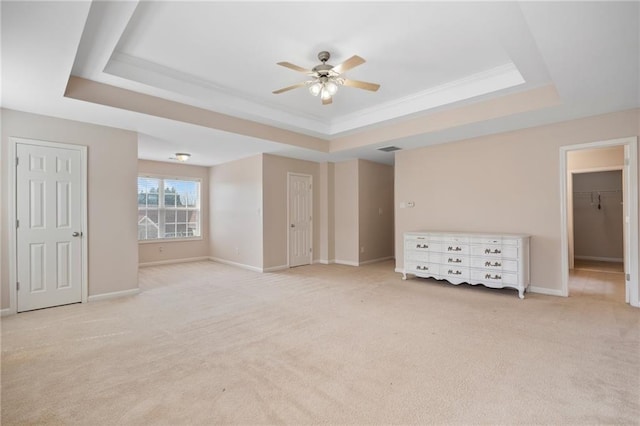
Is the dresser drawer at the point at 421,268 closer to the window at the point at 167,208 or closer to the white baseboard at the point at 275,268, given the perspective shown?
the white baseboard at the point at 275,268

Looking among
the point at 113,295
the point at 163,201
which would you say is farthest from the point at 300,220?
the point at 113,295

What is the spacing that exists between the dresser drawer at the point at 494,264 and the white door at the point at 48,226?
560 centimetres

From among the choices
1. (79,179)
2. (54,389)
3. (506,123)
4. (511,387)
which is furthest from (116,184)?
(506,123)

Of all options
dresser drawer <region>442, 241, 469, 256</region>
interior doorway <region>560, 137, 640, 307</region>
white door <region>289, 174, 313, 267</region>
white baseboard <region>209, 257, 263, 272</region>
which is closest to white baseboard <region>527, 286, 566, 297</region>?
interior doorway <region>560, 137, 640, 307</region>

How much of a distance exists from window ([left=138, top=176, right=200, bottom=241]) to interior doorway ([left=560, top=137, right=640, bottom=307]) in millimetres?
7618

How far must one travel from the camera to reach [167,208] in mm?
7512

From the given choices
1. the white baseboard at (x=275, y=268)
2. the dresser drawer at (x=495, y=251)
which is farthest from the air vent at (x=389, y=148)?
the white baseboard at (x=275, y=268)

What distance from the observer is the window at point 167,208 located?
7160mm

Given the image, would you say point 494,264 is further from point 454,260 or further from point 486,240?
point 454,260

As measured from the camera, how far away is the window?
716 centimetres

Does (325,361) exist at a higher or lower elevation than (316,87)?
lower

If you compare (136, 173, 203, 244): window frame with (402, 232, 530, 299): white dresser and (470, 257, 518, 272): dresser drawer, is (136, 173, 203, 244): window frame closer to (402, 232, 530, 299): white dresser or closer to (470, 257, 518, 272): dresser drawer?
(402, 232, 530, 299): white dresser

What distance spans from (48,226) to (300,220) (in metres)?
4.33

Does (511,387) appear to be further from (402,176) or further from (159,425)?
(402,176)
